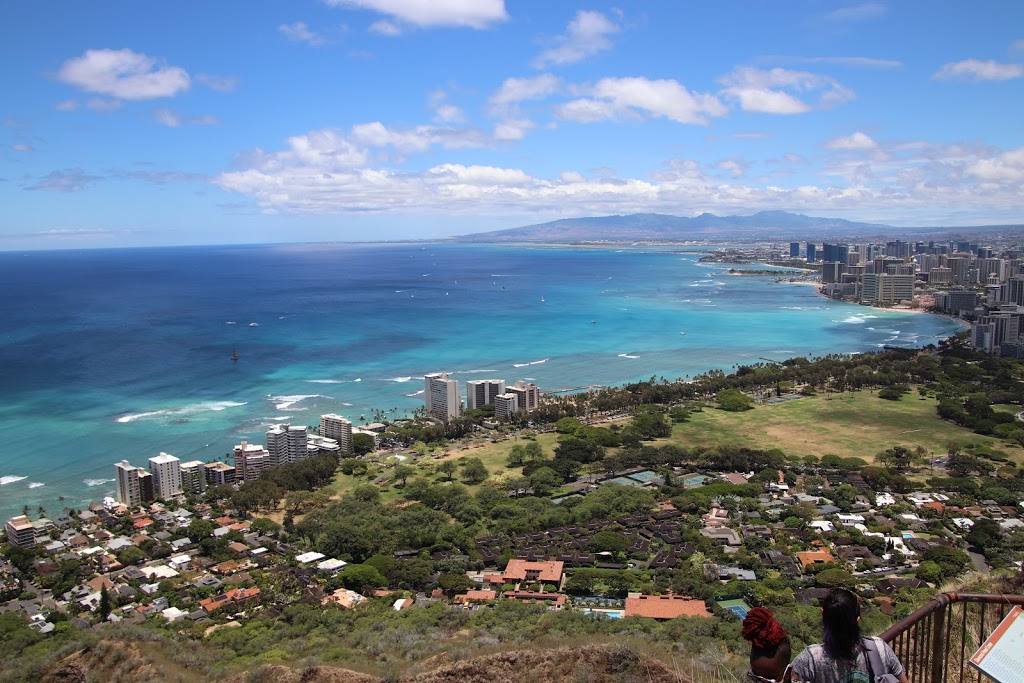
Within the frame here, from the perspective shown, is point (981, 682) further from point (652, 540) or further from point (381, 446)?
point (381, 446)

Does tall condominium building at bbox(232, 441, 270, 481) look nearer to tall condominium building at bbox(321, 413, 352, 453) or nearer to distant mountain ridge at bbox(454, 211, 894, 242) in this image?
tall condominium building at bbox(321, 413, 352, 453)

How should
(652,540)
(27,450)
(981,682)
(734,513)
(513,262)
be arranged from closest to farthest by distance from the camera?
→ (981,682) → (652,540) → (734,513) → (27,450) → (513,262)

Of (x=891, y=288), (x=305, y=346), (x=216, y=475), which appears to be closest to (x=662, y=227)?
(x=891, y=288)

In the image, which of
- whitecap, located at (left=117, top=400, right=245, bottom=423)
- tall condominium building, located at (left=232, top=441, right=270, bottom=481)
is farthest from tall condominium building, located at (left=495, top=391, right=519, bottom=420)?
whitecap, located at (left=117, top=400, right=245, bottom=423)

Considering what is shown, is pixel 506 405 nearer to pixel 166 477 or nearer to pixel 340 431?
pixel 340 431

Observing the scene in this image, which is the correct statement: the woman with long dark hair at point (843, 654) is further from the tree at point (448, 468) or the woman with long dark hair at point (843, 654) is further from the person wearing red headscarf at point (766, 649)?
the tree at point (448, 468)

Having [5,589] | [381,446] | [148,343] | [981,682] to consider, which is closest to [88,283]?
[148,343]
